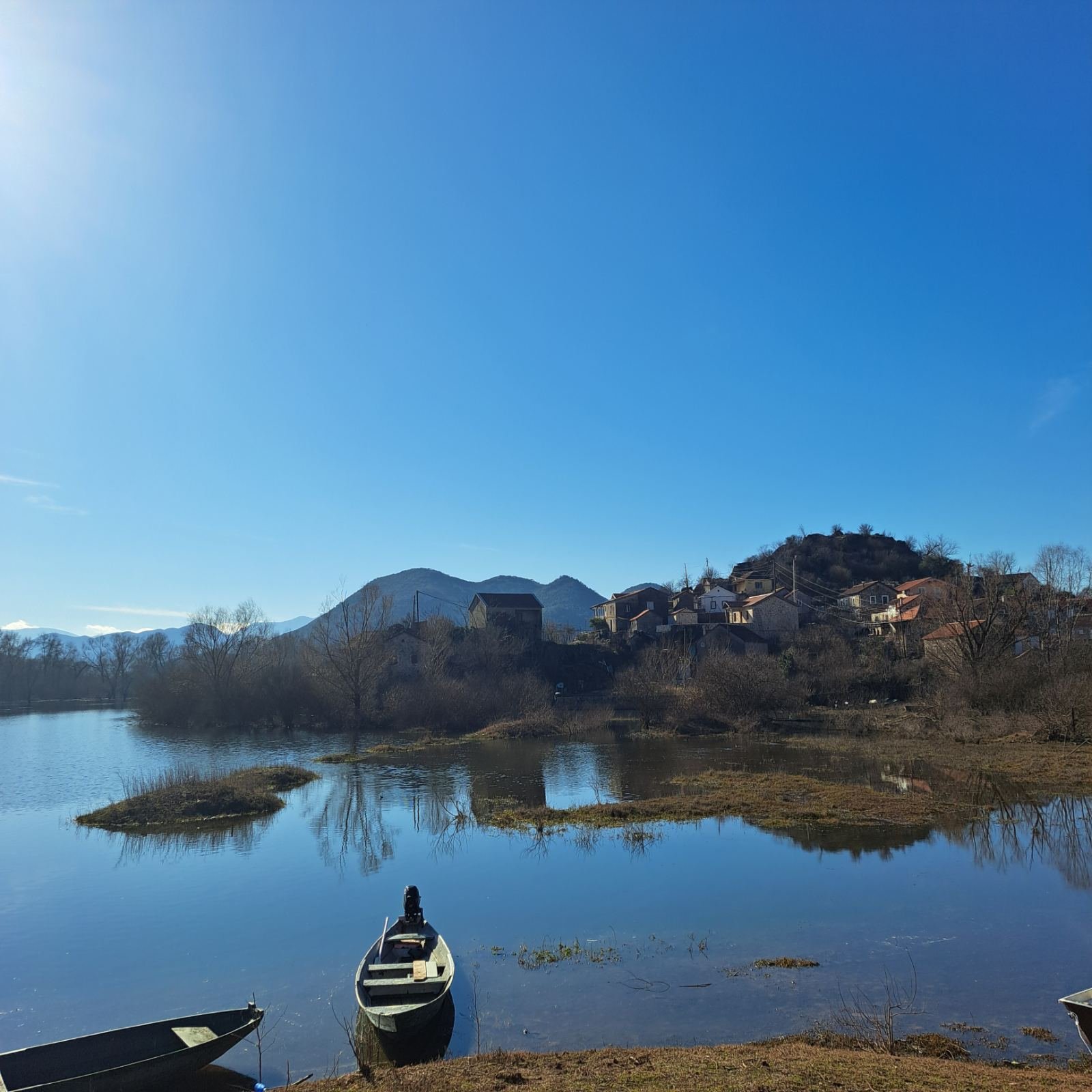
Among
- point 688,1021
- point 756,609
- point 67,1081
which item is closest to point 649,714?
point 756,609

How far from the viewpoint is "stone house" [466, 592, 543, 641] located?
77938 millimetres

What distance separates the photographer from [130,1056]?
995 centimetres

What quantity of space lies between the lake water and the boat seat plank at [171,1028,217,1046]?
0.68m

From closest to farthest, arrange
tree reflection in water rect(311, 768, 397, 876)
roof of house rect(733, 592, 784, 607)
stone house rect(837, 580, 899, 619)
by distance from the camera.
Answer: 1. tree reflection in water rect(311, 768, 397, 876)
2. roof of house rect(733, 592, 784, 607)
3. stone house rect(837, 580, 899, 619)

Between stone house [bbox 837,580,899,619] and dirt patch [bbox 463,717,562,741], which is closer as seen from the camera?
dirt patch [bbox 463,717,562,741]

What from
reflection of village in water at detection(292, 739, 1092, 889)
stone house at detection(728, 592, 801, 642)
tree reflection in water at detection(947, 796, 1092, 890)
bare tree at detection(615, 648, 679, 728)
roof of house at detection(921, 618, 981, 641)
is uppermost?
stone house at detection(728, 592, 801, 642)

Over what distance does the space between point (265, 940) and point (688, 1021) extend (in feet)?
29.1

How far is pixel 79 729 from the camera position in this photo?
204 ft

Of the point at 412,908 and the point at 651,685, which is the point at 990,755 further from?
the point at 412,908

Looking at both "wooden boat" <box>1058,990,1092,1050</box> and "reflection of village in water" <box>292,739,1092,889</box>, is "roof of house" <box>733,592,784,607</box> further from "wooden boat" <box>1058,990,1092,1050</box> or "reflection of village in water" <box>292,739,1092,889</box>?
"wooden boat" <box>1058,990,1092,1050</box>

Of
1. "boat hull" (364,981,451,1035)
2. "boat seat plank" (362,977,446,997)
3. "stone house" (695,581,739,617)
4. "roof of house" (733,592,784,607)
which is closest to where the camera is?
"boat hull" (364,981,451,1035)

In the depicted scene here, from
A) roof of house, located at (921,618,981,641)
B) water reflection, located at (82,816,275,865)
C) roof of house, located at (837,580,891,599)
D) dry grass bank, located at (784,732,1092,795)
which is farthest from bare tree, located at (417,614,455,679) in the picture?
roof of house, located at (837,580,891,599)

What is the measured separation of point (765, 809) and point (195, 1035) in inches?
774

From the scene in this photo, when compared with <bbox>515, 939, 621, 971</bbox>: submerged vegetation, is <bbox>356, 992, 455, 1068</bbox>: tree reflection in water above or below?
above
